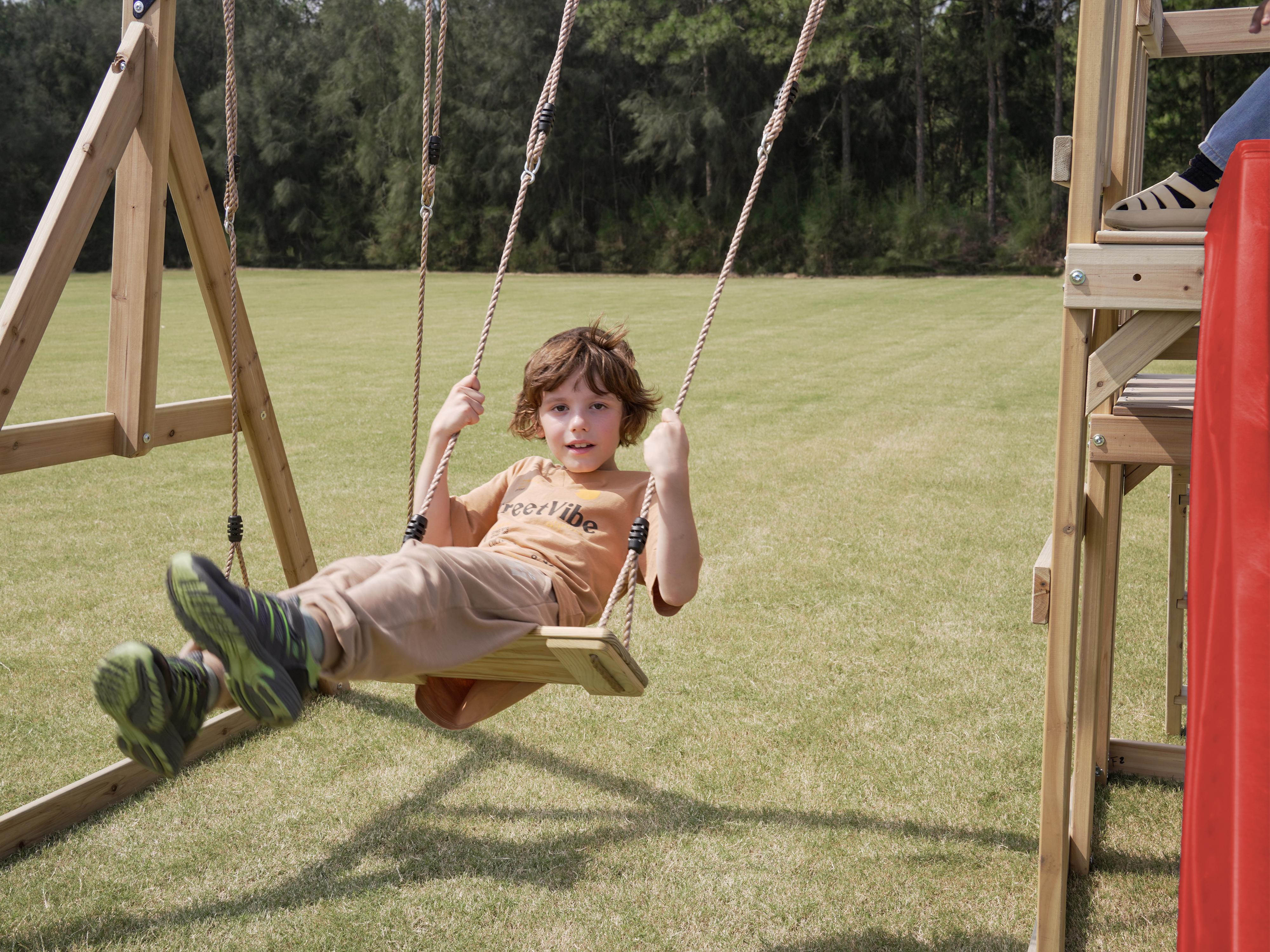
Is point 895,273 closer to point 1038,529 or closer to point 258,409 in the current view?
point 1038,529

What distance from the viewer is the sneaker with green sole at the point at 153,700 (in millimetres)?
1859

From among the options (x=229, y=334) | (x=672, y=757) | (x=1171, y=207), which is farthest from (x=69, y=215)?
(x=1171, y=207)

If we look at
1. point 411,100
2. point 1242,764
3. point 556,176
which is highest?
point 411,100

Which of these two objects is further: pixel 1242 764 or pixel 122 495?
pixel 122 495

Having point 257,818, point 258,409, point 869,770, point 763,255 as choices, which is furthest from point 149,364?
point 763,255

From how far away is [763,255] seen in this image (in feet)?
122

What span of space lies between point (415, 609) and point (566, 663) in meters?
0.33

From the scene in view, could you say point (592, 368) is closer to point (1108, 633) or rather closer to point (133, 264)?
point (133, 264)

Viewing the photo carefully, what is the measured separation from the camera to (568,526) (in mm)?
2836

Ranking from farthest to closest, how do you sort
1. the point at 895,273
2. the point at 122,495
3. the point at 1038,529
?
the point at 895,273 < the point at 122,495 < the point at 1038,529

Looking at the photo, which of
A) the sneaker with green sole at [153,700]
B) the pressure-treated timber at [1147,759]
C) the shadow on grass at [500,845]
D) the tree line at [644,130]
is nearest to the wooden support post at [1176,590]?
the pressure-treated timber at [1147,759]

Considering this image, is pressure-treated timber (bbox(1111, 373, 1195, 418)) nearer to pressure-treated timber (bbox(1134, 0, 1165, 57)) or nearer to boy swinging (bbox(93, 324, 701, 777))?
pressure-treated timber (bbox(1134, 0, 1165, 57))

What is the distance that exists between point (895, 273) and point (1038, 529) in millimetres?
28598

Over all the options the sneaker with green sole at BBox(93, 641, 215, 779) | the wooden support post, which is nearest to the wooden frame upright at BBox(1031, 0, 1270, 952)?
the wooden support post
